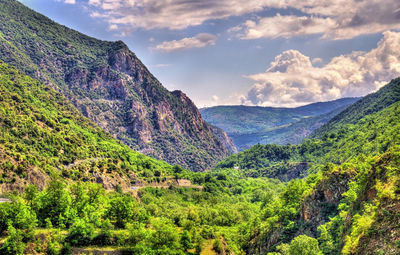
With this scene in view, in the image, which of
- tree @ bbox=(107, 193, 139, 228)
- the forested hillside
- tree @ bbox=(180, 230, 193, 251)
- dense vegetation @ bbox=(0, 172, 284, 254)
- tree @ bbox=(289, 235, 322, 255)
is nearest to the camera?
dense vegetation @ bbox=(0, 172, 284, 254)

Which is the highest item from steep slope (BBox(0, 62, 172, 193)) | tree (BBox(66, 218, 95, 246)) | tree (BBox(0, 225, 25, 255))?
steep slope (BBox(0, 62, 172, 193))

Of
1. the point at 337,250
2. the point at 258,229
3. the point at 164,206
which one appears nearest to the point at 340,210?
the point at 337,250

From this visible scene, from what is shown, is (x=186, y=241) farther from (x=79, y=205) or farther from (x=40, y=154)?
(x=40, y=154)

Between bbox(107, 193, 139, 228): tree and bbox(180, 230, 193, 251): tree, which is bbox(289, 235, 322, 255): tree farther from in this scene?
bbox(107, 193, 139, 228): tree

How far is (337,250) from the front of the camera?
64500 millimetres

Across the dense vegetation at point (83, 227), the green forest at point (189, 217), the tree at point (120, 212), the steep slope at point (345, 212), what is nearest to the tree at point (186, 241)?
the dense vegetation at point (83, 227)

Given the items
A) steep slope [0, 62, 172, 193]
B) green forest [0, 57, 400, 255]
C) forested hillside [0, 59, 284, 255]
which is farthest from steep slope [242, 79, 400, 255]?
steep slope [0, 62, 172, 193]

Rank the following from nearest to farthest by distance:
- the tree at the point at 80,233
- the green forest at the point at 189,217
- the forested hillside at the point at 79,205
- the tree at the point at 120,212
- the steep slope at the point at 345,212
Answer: the steep slope at the point at 345,212, the green forest at the point at 189,217, the forested hillside at the point at 79,205, the tree at the point at 80,233, the tree at the point at 120,212

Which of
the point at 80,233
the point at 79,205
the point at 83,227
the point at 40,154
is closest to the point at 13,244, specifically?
the point at 80,233

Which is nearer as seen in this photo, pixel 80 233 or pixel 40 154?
pixel 80 233

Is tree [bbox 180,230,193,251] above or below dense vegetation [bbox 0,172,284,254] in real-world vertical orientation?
below

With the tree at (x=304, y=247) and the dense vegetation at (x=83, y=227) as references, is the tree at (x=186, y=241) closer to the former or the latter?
the dense vegetation at (x=83, y=227)

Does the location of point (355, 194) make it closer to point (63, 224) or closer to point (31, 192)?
point (63, 224)

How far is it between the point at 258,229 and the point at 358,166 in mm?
39039
